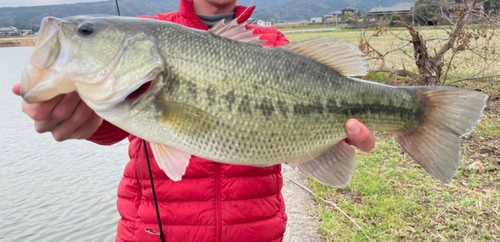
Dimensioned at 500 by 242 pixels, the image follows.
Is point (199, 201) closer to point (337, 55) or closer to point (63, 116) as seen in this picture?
point (63, 116)

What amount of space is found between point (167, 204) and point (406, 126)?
4.68ft

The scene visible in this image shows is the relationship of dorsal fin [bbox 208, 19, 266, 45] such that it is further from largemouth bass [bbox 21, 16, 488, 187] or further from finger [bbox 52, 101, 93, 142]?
finger [bbox 52, 101, 93, 142]

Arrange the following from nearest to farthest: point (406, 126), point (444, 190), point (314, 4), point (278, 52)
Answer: point (278, 52)
point (406, 126)
point (444, 190)
point (314, 4)

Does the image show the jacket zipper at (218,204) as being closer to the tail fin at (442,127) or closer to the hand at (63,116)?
the hand at (63,116)

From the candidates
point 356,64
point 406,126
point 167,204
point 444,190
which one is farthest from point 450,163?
point 444,190

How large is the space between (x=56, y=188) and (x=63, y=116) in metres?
6.37

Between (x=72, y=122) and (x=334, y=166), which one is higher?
(x=72, y=122)

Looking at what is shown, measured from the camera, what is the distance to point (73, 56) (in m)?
1.60

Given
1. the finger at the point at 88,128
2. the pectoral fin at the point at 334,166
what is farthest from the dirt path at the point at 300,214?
the finger at the point at 88,128

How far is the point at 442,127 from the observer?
202 centimetres

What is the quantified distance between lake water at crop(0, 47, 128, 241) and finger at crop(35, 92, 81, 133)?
4517 millimetres

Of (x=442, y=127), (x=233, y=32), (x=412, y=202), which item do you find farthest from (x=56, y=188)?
(x=442, y=127)

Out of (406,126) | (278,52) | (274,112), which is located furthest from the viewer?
(406,126)

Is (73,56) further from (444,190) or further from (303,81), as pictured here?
(444,190)
